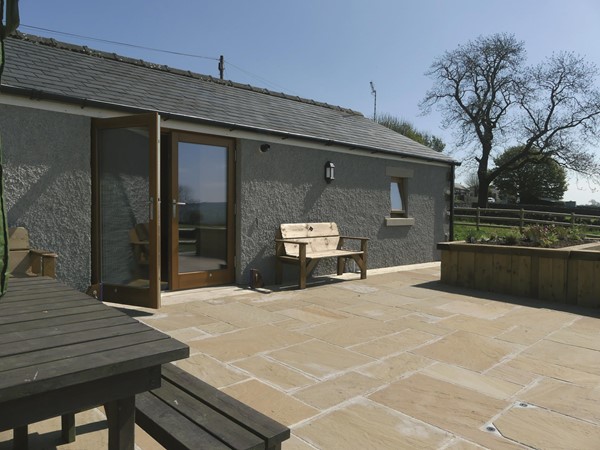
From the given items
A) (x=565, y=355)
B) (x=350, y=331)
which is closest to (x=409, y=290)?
(x=350, y=331)

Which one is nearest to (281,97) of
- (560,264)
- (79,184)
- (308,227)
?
(308,227)

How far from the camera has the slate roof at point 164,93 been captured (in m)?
5.23

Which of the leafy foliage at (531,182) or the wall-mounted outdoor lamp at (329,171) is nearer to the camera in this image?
the wall-mounted outdoor lamp at (329,171)

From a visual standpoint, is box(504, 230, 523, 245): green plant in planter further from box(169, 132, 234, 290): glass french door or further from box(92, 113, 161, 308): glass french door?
box(92, 113, 161, 308): glass french door

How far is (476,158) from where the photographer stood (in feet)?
Answer: 90.5

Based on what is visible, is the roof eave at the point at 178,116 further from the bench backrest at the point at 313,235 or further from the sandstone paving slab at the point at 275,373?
the sandstone paving slab at the point at 275,373

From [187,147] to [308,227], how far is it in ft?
7.97

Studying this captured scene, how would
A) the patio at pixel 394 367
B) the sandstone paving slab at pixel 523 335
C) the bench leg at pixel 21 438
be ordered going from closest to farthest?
the bench leg at pixel 21 438
the patio at pixel 394 367
the sandstone paving slab at pixel 523 335

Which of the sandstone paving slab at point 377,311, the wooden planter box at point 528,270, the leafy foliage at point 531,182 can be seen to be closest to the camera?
the sandstone paving slab at point 377,311

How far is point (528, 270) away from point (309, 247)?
10.9ft

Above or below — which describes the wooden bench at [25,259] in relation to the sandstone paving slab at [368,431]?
above

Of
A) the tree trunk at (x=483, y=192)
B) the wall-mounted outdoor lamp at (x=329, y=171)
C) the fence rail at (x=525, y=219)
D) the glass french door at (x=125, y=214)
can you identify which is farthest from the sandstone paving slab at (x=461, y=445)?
the tree trunk at (x=483, y=192)

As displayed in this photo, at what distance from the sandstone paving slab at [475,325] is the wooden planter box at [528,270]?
1.76 metres

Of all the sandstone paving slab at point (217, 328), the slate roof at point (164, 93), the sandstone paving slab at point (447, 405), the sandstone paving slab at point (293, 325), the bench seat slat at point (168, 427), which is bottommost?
the sandstone paving slab at point (447, 405)
